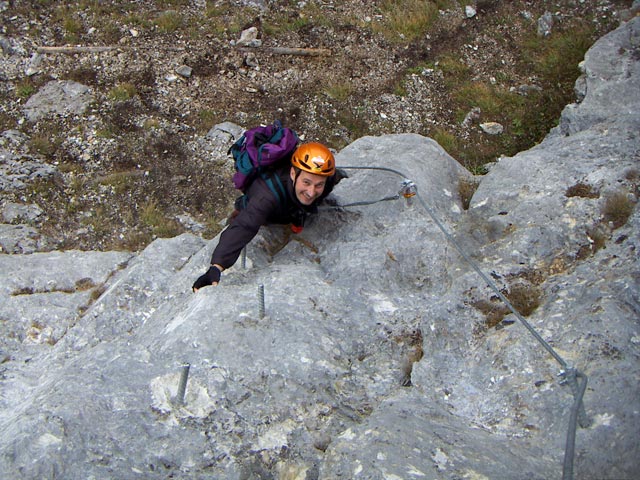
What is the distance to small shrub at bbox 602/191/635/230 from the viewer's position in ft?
22.7

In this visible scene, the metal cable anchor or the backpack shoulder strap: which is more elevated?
the backpack shoulder strap

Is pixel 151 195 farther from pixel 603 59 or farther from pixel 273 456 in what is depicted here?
pixel 603 59

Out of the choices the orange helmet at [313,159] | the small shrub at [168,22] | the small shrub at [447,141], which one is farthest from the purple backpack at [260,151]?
the small shrub at [168,22]

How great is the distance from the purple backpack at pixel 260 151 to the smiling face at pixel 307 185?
0.29 m

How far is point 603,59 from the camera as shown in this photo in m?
11.1

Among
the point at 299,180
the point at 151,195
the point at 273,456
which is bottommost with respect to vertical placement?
the point at 151,195

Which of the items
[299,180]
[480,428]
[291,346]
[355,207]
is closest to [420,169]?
[355,207]

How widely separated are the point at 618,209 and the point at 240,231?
4483 millimetres

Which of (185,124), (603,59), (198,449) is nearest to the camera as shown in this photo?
(198,449)

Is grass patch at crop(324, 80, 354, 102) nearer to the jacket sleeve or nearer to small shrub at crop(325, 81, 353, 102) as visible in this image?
small shrub at crop(325, 81, 353, 102)

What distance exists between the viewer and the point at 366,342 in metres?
6.37

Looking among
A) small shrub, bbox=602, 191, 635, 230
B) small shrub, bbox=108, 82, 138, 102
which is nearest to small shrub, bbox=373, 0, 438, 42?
small shrub, bbox=108, 82, 138, 102

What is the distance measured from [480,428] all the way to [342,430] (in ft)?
4.10

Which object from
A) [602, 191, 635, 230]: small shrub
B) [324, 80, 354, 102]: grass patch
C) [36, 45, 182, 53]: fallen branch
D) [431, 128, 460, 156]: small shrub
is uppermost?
[602, 191, 635, 230]: small shrub
